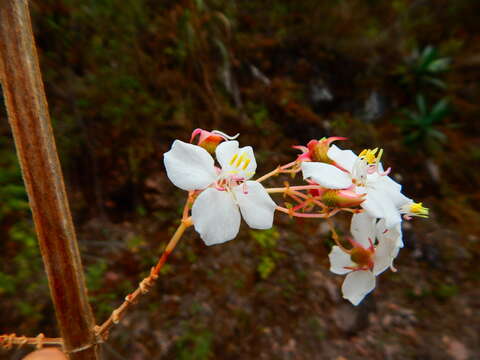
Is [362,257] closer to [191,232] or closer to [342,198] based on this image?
[342,198]

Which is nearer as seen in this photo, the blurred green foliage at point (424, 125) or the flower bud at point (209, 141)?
the flower bud at point (209, 141)

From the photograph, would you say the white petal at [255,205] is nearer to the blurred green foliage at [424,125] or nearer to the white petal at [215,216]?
the white petal at [215,216]

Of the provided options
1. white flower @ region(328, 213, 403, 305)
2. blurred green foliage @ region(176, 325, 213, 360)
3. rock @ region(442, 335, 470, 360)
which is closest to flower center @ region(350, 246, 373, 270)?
white flower @ region(328, 213, 403, 305)

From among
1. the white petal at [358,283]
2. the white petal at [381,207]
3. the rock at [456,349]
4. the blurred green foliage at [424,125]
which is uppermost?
the blurred green foliage at [424,125]

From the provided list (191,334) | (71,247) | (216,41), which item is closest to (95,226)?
(191,334)

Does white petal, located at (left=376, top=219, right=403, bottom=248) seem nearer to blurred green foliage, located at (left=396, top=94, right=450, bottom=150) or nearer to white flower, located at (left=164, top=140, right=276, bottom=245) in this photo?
white flower, located at (left=164, top=140, right=276, bottom=245)

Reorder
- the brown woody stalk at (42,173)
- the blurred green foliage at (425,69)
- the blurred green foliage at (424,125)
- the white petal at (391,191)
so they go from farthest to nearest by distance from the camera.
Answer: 1. the blurred green foliage at (425,69)
2. the blurred green foliage at (424,125)
3. the white petal at (391,191)
4. the brown woody stalk at (42,173)

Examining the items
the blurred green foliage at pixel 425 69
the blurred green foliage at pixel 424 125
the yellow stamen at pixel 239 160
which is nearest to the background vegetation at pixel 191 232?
the blurred green foliage at pixel 424 125

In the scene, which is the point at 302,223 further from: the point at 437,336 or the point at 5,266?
the point at 5,266
